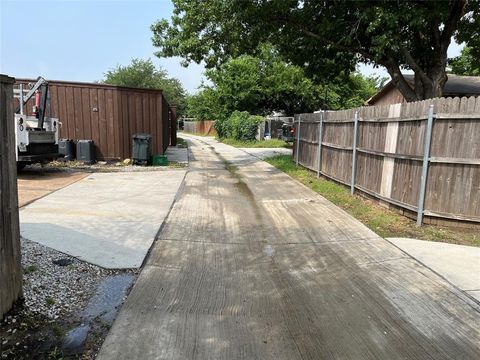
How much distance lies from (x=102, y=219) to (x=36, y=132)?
5590 mm

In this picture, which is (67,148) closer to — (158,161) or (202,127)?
(158,161)

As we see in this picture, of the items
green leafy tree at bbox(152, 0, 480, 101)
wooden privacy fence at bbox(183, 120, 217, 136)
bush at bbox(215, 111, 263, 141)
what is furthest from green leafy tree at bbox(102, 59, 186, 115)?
green leafy tree at bbox(152, 0, 480, 101)

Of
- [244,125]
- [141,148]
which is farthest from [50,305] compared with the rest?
[244,125]

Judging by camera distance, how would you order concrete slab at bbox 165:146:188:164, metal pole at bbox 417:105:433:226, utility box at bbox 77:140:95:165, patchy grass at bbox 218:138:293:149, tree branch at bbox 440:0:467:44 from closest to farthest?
metal pole at bbox 417:105:433:226 < tree branch at bbox 440:0:467:44 < utility box at bbox 77:140:95:165 < concrete slab at bbox 165:146:188:164 < patchy grass at bbox 218:138:293:149

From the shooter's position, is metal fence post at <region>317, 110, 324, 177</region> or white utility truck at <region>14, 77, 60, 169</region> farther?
metal fence post at <region>317, 110, 324, 177</region>

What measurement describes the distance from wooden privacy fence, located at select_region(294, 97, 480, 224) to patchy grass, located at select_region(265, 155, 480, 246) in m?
0.20

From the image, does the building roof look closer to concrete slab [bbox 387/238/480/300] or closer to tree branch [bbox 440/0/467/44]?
tree branch [bbox 440/0/467/44]

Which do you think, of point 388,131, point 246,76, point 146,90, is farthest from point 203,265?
point 246,76

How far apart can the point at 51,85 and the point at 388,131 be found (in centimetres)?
1152

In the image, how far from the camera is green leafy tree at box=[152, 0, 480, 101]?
1049 cm

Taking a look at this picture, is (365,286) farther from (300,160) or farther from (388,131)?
(300,160)

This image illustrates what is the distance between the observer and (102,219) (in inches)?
259

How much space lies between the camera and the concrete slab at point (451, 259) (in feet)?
14.1

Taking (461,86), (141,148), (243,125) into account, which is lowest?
(141,148)
